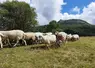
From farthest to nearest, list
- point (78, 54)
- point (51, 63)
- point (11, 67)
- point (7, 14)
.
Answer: point (7, 14) < point (78, 54) < point (51, 63) < point (11, 67)

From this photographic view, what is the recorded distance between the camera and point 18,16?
71.3m

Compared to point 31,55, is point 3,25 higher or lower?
higher

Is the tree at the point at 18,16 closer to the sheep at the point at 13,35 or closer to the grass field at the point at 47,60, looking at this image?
the sheep at the point at 13,35

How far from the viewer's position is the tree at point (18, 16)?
69.6 metres

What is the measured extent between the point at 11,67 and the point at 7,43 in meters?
11.6

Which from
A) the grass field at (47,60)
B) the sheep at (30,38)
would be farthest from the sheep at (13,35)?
the grass field at (47,60)

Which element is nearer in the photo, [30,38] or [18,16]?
[30,38]

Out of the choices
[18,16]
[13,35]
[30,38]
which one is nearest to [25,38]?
[30,38]

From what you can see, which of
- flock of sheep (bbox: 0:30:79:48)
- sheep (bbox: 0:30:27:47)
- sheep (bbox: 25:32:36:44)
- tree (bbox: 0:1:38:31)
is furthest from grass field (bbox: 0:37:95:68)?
tree (bbox: 0:1:38:31)

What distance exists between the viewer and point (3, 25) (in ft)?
233

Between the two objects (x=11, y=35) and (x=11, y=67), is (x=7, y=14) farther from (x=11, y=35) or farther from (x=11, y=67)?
(x=11, y=67)

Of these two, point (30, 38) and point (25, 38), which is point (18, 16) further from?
point (25, 38)

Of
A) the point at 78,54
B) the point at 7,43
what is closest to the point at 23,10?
the point at 7,43

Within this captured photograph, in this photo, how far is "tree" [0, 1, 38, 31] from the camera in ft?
228
